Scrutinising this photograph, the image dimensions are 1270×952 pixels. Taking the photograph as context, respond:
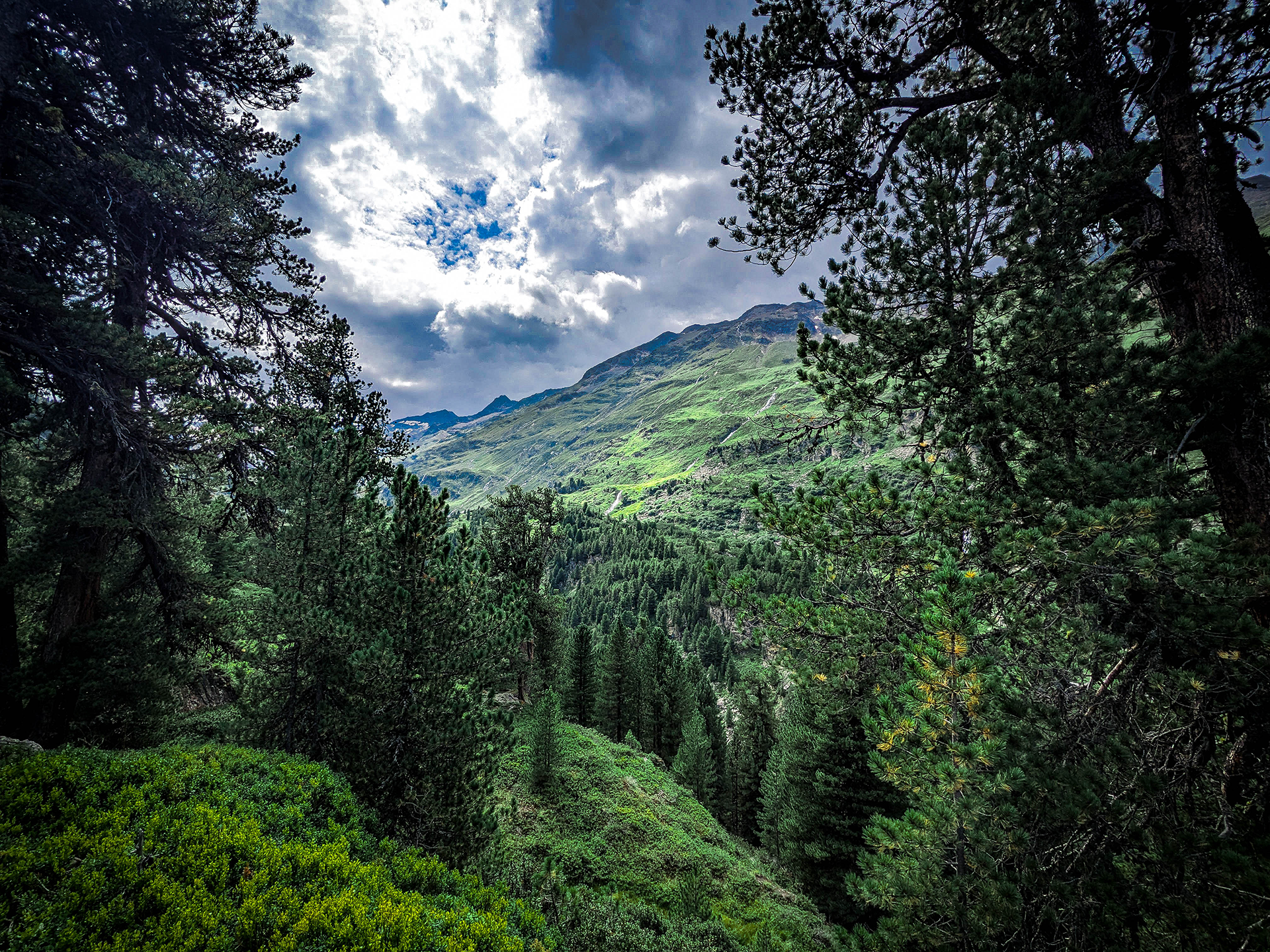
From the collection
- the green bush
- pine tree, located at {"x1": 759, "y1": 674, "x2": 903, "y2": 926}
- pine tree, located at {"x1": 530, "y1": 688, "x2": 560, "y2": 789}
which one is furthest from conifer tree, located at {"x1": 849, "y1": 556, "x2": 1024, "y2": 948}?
pine tree, located at {"x1": 530, "y1": 688, "x2": 560, "y2": 789}

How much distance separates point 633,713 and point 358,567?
125 ft

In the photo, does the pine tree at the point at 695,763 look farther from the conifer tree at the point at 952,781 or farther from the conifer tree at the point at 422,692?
the conifer tree at the point at 952,781

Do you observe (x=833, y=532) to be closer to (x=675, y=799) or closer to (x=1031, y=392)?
(x=1031, y=392)

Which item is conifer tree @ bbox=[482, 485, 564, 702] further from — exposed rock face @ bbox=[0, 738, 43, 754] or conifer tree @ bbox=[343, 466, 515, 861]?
exposed rock face @ bbox=[0, 738, 43, 754]

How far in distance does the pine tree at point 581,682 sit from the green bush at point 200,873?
109 feet

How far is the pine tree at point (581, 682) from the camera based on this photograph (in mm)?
39188

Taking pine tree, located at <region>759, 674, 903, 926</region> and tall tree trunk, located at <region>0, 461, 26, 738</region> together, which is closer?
tall tree trunk, located at <region>0, 461, 26, 738</region>

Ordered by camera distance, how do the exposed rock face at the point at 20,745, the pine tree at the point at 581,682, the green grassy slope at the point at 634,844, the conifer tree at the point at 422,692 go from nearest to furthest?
the exposed rock face at the point at 20,745
the conifer tree at the point at 422,692
the green grassy slope at the point at 634,844
the pine tree at the point at 581,682

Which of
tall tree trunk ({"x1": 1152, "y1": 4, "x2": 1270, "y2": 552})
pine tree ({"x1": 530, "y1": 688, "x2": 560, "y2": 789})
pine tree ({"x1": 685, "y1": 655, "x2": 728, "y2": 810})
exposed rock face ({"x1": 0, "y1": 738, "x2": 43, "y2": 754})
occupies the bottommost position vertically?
pine tree ({"x1": 685, "y1": 655, "x2": 728, "y2": 810})

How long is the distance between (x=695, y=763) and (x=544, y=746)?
18.7 m

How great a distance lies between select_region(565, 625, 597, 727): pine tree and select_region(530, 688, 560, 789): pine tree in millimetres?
19259

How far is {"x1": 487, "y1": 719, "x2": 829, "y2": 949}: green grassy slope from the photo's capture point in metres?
14.4

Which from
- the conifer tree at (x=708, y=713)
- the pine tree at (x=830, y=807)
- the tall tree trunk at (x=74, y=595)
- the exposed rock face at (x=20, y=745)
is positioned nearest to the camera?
the exposed rock face at (x=20, y=745)

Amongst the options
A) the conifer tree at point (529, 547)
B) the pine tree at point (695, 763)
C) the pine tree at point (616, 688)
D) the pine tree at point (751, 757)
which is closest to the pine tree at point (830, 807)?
the pine tree at point (695, 763)
